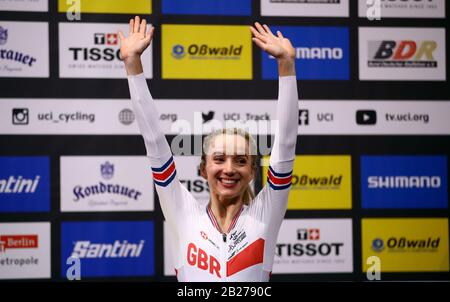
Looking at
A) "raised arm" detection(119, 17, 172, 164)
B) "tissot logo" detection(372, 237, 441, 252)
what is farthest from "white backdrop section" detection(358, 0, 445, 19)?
"raised arm" detection(119, 17, 172, 164)

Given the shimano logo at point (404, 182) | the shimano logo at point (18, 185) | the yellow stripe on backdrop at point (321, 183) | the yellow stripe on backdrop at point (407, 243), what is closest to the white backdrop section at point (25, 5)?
the shimano logo at point (18, 185)

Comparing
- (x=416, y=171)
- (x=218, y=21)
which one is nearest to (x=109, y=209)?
(x=218, y=21)

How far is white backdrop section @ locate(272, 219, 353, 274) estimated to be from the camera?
3607mm

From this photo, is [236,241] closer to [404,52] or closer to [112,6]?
[112,6]

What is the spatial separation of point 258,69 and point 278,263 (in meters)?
1.31

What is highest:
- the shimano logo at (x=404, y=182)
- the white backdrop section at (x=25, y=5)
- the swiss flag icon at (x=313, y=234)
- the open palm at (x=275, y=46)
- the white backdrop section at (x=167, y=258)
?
the white backdrop section at (x=25, y=5)

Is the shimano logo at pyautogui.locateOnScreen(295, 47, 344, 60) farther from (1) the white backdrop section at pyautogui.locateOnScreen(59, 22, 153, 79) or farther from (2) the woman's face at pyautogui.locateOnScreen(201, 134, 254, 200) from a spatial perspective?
(2) the woman's face at pyautogui.locateOnScreen(201, 134, 254, 200)

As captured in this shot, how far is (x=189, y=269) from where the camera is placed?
1.98 metres

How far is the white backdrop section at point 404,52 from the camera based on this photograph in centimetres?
372

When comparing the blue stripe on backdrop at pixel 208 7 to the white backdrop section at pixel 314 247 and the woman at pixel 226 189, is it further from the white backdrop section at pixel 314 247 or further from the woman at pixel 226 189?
the woman at pixel 226 189

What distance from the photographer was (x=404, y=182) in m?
3.72

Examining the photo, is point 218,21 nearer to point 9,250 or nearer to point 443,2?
point 443,2

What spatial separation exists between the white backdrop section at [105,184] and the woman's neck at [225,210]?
1541 millimetres

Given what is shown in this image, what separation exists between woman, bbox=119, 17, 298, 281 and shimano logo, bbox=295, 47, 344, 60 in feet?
5.69
